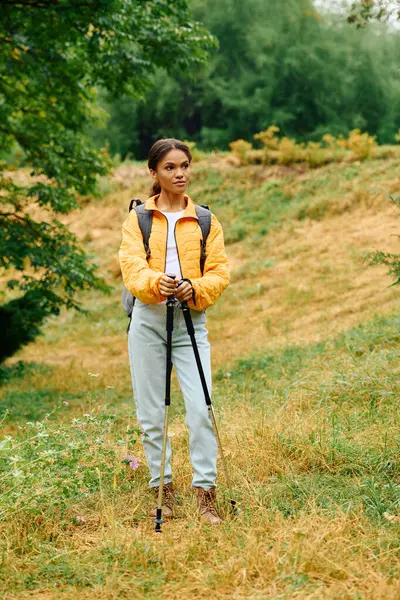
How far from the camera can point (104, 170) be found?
1036 centimetres

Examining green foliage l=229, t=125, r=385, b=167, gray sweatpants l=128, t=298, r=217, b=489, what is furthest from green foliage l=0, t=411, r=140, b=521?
green foliage l=229, t=125, r=385, b=167

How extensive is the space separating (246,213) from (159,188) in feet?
43.7

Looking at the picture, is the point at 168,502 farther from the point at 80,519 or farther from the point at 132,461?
the point at 80,519

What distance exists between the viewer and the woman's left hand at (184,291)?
376 cm

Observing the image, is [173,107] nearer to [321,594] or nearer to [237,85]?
[237,85]

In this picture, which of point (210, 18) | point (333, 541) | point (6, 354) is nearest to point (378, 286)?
point (6, 354)

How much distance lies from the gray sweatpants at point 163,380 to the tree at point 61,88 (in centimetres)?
485

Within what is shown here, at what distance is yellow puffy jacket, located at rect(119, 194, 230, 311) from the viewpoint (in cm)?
386

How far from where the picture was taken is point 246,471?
175 inches

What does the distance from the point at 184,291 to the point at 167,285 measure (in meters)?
0.10

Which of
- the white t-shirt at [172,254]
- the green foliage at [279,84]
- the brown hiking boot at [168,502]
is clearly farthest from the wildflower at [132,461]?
the green foliage at [279,84]

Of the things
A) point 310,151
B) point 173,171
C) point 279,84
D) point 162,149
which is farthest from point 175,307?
point 279,84

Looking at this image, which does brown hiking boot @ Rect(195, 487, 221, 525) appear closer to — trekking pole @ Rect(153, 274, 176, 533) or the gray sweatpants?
the gray sweatpants

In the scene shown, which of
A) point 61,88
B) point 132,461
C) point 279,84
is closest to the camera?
point 132,461
